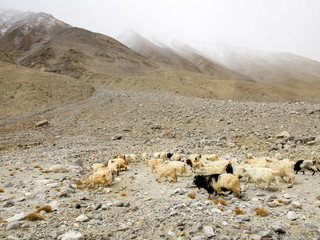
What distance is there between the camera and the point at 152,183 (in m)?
9.52

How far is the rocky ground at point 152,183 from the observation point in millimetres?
5641

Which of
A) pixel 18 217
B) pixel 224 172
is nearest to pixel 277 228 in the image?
pixel 224 172

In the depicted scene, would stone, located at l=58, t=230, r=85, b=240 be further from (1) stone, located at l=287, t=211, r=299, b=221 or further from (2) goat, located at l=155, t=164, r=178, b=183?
(1) stone, located at l=287, t=211, r=299, b=221

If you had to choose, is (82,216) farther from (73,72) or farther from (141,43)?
(141,43)

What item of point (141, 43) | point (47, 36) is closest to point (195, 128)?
point (47, 36)

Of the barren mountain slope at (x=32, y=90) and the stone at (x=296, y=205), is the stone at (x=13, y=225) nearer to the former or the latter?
the stone at (x=296, y=205)

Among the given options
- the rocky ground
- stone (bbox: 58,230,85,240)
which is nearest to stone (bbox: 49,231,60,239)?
the rocky ground

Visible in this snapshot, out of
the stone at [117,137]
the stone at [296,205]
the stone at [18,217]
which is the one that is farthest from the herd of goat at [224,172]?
the stone at [117,137]

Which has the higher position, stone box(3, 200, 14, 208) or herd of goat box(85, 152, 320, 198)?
herd of goat box(85, 152, 320, 198)

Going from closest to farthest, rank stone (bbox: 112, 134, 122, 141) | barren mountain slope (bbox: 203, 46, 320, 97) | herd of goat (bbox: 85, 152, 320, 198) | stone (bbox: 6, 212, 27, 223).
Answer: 1. stone (bbox: 6, 212, 27, 223)
2. herd of goat (bbox: 85, 152, 320, 198)
3. stone (bbox: 112, 134, 122, 141)
4. barren mountain slope (bbox: 203, 46, 320, 97)

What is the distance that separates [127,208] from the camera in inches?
268

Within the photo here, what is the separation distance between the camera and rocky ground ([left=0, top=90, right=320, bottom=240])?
564 cm

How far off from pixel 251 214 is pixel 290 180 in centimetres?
376

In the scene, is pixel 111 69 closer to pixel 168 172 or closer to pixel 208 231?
pixel 168 172
